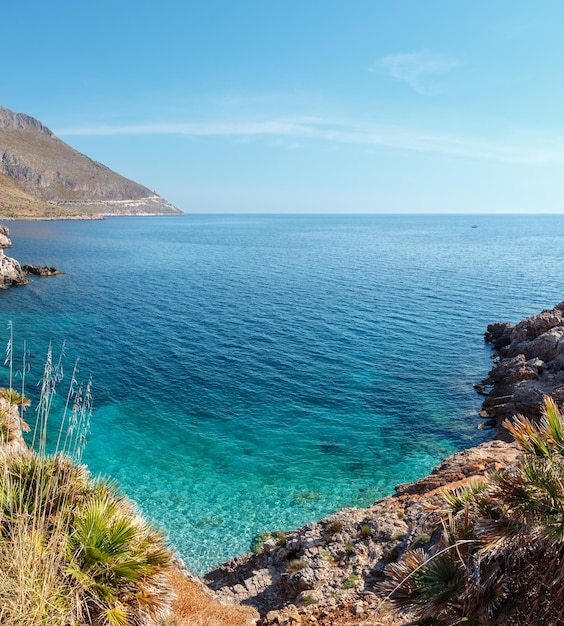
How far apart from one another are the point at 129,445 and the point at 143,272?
205ft

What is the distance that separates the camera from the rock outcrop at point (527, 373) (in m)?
27.7

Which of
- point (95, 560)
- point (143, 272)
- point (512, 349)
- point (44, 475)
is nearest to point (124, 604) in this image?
point (95, 560)

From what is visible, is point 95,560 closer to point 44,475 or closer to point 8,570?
point 8,570

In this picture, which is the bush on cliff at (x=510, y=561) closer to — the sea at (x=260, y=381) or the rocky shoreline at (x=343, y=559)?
the rocky shoreline at (x=343, y=559)

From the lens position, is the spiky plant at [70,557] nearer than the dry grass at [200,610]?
Yes

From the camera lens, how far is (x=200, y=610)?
11859 millimetres

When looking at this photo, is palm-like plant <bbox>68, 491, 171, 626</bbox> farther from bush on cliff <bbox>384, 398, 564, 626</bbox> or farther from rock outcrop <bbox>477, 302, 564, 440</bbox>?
rock outcrop <bbox>477, 302, 564, 440</bbox>

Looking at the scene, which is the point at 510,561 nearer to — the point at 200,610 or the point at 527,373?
the point at 200,610

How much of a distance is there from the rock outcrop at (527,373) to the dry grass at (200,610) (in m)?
19.0

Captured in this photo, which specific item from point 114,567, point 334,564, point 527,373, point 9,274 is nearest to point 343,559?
point 334,564

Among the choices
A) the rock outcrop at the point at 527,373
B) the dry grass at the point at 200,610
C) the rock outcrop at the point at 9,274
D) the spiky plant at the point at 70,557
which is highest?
the rock outcrop at the point at 9,274

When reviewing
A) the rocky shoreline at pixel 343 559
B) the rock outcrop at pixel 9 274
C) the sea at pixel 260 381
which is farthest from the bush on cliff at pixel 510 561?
the rock outcrop at pixel 9 274

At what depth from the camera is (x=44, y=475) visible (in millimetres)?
8070

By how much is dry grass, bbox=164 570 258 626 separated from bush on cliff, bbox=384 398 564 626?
5.70m
